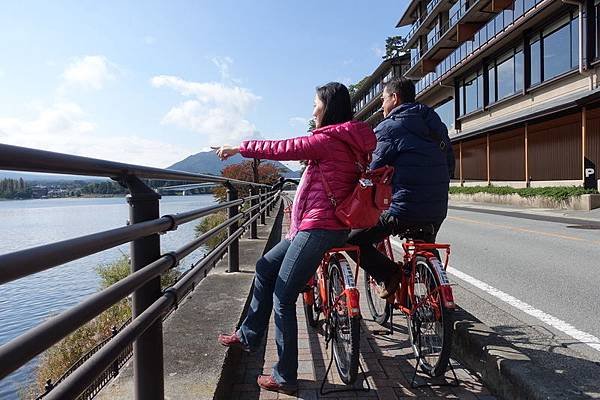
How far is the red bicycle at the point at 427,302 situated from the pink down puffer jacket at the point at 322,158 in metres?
0.77

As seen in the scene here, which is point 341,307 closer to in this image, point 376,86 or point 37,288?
point 37,288

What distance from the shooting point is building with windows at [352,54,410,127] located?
202 ft

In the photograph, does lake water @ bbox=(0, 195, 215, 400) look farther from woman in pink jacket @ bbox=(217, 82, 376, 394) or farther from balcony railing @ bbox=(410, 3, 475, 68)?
balcony railing @ bbox=(410, 3, 475, 68)

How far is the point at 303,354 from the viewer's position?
4.02m

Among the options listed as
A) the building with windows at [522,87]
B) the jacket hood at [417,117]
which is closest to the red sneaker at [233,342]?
the jacket hood at [417,117]

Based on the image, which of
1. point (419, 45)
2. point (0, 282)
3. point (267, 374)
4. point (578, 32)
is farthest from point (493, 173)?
point (0, 282)

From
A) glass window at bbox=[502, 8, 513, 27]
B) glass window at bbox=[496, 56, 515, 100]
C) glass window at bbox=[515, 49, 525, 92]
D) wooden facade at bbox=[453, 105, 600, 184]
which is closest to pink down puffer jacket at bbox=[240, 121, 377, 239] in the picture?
wooden facade at bbox=[453, 105, 600, 184]

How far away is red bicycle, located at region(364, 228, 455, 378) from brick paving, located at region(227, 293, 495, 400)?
0.17m

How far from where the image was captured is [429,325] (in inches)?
142

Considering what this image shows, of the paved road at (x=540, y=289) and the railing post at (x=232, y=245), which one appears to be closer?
the paved road at (x=540, y=289)

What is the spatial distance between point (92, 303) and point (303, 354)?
2.62 m

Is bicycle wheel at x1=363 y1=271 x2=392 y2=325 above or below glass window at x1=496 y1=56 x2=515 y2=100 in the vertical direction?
below

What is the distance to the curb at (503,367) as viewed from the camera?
111 inches

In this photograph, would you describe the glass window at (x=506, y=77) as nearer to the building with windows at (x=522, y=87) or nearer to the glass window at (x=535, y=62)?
the building with windows at (x=522, y=87)
